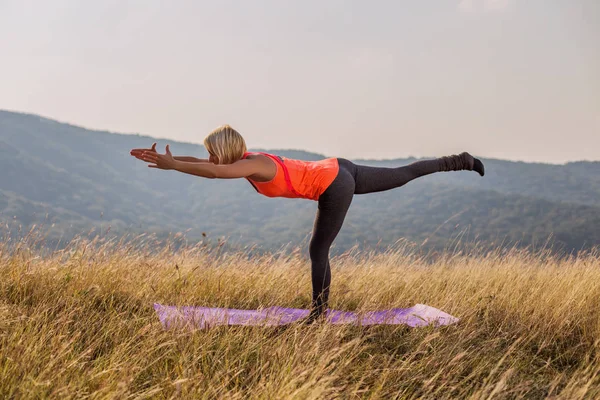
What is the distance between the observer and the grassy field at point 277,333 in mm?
2898

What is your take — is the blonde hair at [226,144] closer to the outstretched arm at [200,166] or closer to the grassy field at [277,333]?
the outstretched arm at [200,166]

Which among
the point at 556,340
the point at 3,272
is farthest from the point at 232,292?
the point at 556,340

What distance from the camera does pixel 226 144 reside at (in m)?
3.94

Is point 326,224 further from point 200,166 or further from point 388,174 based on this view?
point 200,166

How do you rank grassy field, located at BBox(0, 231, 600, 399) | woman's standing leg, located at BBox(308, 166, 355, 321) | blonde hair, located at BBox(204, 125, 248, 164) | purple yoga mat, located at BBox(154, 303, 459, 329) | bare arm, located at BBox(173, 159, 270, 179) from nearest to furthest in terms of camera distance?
grassy field, located at BBox(0, 231, 600, 399) < bare arm, located at BBox(173, 159, 270, 179) < purple yoga mat, located at BBox(154, 303, 459, 329) < blonde hair, located at BBox(204, 125, 248, 164) < woman's standing leg, located at BBox(308, 166, 355, 321)

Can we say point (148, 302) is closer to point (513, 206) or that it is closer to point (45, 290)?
point (45, 290)

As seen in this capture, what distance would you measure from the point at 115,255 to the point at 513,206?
561ft

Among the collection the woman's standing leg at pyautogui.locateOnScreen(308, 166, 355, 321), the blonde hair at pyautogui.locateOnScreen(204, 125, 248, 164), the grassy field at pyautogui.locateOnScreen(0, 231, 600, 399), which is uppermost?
the blonde hair at pyautogui.locateOnScreen(204, 125, 248, 164)

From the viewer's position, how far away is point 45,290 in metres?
4.26

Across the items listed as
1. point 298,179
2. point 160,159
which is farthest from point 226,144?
point 298,179

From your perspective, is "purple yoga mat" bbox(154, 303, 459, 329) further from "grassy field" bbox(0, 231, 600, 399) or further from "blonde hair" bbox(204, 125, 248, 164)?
"blonde hair" bbox(204, 125, 248, 164)

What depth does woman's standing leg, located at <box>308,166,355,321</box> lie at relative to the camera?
436 cm

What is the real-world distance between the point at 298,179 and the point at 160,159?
1.18 metres

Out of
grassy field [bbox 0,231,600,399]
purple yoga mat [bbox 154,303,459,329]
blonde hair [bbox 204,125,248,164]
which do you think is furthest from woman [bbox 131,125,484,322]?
grassy field [bbox 0,231,600,399]
